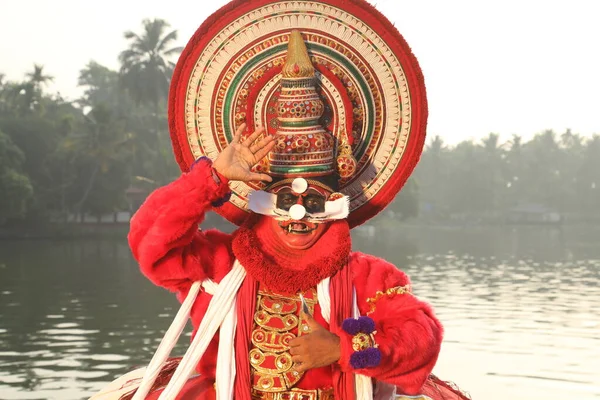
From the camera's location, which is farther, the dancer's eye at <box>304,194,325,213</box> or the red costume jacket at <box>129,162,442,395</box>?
the dancer's eye at <box>304,194,325,213</box>

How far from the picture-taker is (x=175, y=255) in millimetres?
4043

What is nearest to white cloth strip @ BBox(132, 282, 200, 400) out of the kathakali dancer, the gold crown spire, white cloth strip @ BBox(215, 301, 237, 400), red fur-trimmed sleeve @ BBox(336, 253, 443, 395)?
the kathakali dancer

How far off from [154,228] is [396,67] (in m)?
1.20

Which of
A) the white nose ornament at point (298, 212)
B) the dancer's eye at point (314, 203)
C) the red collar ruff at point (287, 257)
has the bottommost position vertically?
the red collar ruff at point (287, 257)

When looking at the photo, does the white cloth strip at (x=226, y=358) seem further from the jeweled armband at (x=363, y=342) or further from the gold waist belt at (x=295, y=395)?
the jeweled armband at (x=363, y=342)

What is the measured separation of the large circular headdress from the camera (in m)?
4.22

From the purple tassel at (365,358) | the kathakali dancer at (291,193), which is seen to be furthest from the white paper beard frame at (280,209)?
the purple tassel at (365,358)

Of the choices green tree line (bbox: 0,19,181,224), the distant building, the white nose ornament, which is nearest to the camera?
the white nose ornament

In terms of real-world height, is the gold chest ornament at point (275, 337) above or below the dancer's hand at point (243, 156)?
below

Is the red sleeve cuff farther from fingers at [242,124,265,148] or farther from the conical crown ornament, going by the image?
the conical crown ornament

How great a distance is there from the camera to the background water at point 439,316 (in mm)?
13195

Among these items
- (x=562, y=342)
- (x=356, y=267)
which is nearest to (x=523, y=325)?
(x=562, y=342)

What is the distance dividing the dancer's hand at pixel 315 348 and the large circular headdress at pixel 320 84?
2.16ft

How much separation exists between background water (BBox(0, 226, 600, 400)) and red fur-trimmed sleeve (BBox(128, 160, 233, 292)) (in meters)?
8.12
